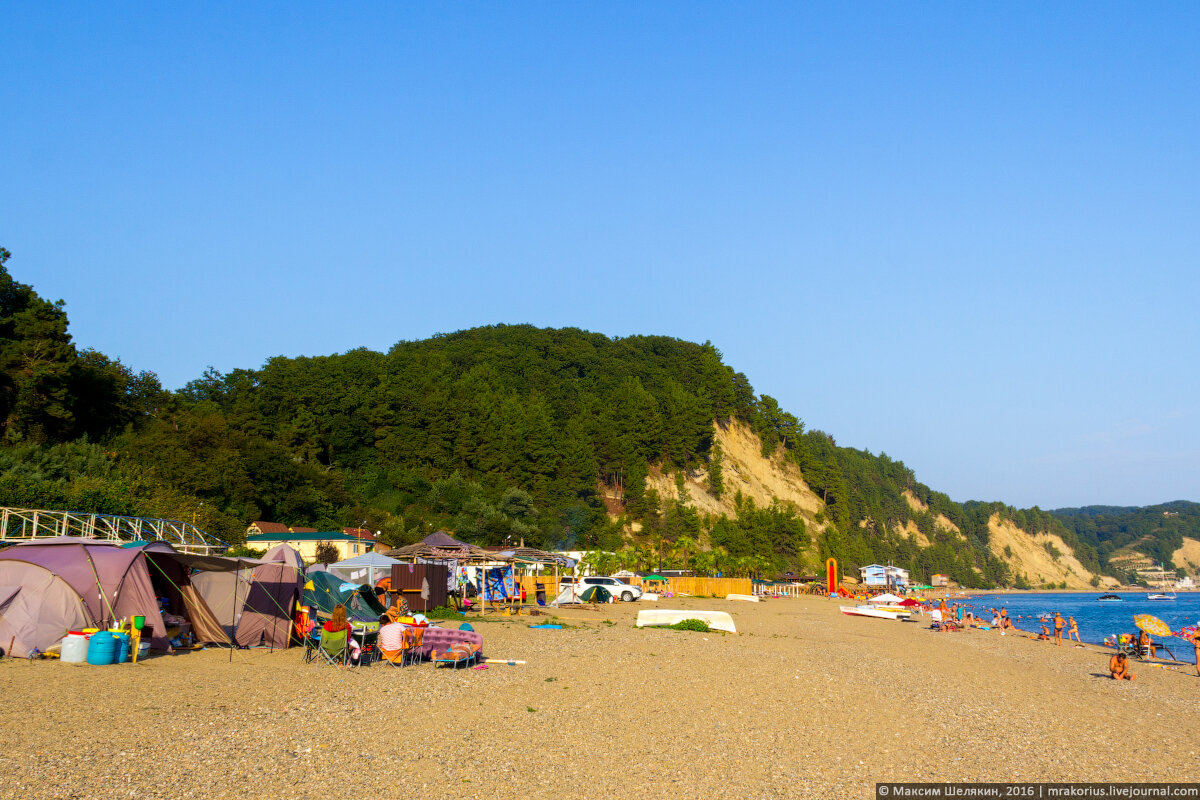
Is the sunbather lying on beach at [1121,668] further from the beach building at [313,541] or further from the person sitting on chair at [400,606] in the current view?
the beach building at [313,541]

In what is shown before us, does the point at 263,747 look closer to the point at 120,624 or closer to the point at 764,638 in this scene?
the point at 120,624

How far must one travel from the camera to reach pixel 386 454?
75.4m

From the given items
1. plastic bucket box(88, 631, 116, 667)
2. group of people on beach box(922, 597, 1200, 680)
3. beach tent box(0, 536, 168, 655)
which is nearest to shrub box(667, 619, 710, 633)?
group of people on beach box(922, 597, 1200, 680)

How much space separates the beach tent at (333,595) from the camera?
19547 mm

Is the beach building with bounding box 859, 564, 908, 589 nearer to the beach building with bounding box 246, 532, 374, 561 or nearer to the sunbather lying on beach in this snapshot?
the beach building with bounding box 246, 532, 374, 561

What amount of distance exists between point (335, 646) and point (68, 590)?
15.5 feet

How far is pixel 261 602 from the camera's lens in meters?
17.0

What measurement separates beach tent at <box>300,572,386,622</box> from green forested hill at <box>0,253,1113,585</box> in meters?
15.9

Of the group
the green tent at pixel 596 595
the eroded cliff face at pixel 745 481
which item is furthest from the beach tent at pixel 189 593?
the eroded cliff face at pixel 745 481

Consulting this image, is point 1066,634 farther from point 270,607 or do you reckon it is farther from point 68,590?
point 68,590

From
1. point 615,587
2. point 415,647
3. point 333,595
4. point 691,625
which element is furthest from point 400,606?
point 615,587

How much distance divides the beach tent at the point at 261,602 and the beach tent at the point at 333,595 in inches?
75.6

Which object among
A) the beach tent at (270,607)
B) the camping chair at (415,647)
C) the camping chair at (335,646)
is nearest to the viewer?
the camping chair at (335,646)

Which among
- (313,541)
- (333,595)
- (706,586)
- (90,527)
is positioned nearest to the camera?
(333,595)
